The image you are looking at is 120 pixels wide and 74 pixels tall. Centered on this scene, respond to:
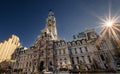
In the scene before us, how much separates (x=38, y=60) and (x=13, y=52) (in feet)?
78.1

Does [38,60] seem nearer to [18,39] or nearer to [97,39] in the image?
[97,39]

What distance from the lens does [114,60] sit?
111 feet

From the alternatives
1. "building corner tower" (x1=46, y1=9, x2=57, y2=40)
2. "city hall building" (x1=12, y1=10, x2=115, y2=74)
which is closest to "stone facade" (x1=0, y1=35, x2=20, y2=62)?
"city hall building" (x1=12, y1=10, x2=115, y2=74)

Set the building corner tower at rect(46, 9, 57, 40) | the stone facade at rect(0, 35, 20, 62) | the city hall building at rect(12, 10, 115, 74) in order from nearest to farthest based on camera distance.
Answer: the city hall building at rect(12, 10, 115, 74)
the stone facade at rect(0, 35, 20, 62)
the building corner tower at rect(46, 9, 57, 40)

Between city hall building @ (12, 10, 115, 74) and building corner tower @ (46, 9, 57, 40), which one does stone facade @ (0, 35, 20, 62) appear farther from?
building corner tower @ (46, 9, 57, 40)

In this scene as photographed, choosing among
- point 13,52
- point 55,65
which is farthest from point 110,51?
point 13,52

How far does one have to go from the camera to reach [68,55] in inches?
1576

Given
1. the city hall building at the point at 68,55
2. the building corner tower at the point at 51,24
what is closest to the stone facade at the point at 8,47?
the city hall building at the point at 68,55

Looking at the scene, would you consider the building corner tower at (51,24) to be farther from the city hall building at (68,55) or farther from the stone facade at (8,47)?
the stone facade at (8,47)

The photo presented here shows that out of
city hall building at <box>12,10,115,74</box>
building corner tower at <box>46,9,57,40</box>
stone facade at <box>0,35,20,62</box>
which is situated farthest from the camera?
building corner tower at <box>46,9,57,40</box>

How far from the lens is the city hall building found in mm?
36125

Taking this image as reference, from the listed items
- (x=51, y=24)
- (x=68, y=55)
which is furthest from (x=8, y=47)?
(x=68, y=55)

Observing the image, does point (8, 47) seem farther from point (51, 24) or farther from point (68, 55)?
point (68, 55)

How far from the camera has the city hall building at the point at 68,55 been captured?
119 ft
